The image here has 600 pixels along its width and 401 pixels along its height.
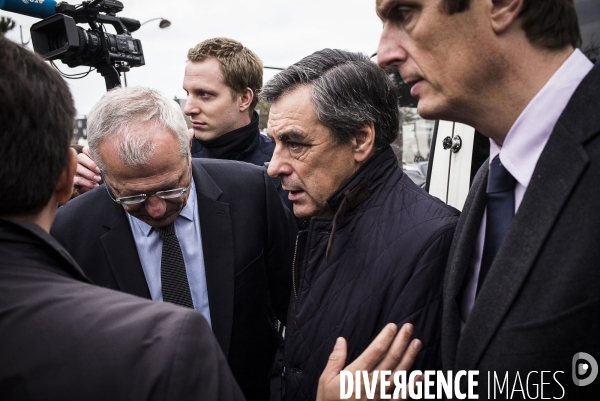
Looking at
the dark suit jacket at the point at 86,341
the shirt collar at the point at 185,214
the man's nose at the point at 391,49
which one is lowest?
the shirt collar at the point at 185,214

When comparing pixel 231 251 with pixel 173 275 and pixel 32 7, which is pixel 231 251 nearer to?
pixel 173 275

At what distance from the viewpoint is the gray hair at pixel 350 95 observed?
1.91 metres

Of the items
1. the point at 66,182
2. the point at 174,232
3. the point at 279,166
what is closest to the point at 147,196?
the point at 174,232

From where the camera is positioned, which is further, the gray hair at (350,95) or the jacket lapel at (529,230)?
the gray hair at (350,95)

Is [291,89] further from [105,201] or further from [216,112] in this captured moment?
[216,112]

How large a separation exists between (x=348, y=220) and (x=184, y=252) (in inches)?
29.9

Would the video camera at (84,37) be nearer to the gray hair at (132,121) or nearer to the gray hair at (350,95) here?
the gray hair at (132,121)

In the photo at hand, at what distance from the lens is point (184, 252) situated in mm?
2203

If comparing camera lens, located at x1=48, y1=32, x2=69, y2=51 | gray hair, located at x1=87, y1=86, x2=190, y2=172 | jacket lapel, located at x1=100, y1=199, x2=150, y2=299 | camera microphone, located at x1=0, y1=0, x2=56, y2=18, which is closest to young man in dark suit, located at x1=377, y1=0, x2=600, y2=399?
gray hair, located at x1=87, y1=86, x2=190, y2=172

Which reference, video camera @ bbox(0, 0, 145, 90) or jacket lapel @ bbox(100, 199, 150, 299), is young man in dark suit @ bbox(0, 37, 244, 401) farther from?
video camera @ bbox(0, 0, 145, 90)

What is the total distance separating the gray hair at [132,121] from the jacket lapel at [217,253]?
21 cm

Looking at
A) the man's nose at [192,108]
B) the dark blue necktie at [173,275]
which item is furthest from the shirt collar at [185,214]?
the man's nose at [192,108]

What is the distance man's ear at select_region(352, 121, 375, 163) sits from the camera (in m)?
1.93

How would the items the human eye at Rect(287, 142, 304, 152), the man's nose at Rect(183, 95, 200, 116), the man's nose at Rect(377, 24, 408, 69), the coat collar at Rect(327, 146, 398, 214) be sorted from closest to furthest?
the man's nose at Rect(377, 24, 408, 69)
the coat collar at Rect(327, 146, 398, 214)
the human eye at Rect(287, 142, 304, 152)
the man's nose at Rect(183, 95, 200, 116)
